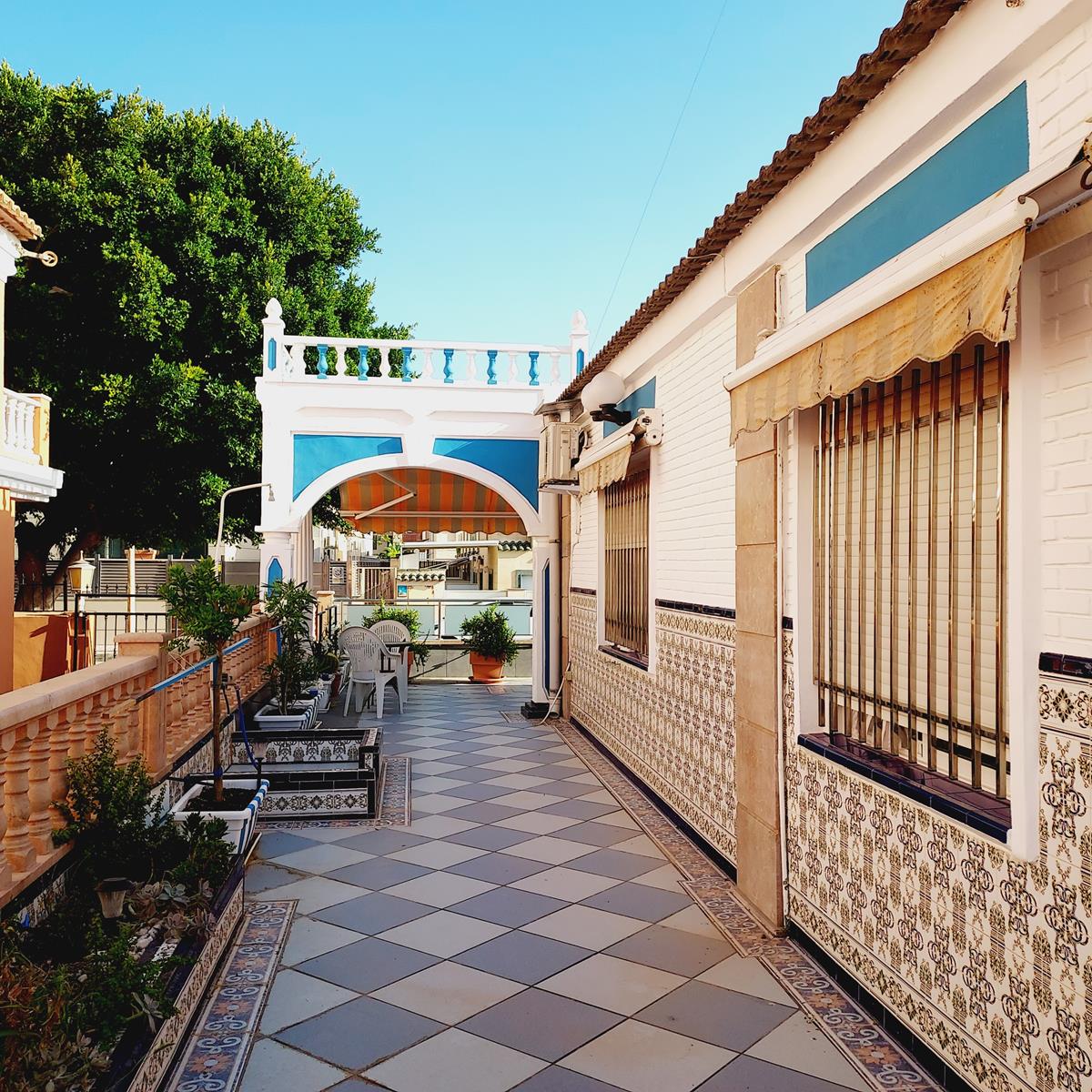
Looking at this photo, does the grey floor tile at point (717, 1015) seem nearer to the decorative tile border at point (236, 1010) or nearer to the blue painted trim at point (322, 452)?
the decorative tile border at point (236, 1010)

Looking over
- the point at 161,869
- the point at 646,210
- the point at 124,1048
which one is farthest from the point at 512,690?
the point at 124,1048

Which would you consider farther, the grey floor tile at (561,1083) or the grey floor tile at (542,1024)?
the grey floor tile at (542,1024)

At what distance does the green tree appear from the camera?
1459cm

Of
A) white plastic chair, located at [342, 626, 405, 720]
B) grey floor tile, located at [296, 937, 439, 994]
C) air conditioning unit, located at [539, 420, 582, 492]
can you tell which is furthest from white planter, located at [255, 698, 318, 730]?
grey floor tile, located at [296, 937, 439, 994]

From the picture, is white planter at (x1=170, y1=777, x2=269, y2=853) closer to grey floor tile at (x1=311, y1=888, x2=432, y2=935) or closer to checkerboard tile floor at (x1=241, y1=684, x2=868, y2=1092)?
checkerboard tile floor at (x1=241, y1=684, x2=868, y2=1092)

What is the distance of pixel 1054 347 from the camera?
8.52ft

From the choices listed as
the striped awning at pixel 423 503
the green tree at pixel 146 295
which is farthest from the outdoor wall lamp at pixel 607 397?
the green tree at pixel 146 295

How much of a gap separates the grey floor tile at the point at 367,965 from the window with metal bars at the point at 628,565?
3.74 meters

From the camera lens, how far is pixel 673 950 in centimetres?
416

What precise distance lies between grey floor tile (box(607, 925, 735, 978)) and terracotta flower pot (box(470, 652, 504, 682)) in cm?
981

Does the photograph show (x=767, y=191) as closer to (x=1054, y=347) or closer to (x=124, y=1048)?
(x=1054, y=347)

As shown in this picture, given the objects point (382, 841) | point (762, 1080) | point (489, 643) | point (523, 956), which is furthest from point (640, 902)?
point (489, 643)

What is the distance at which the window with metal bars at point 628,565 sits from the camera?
757 cm

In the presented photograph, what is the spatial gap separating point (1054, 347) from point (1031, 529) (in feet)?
1.72
